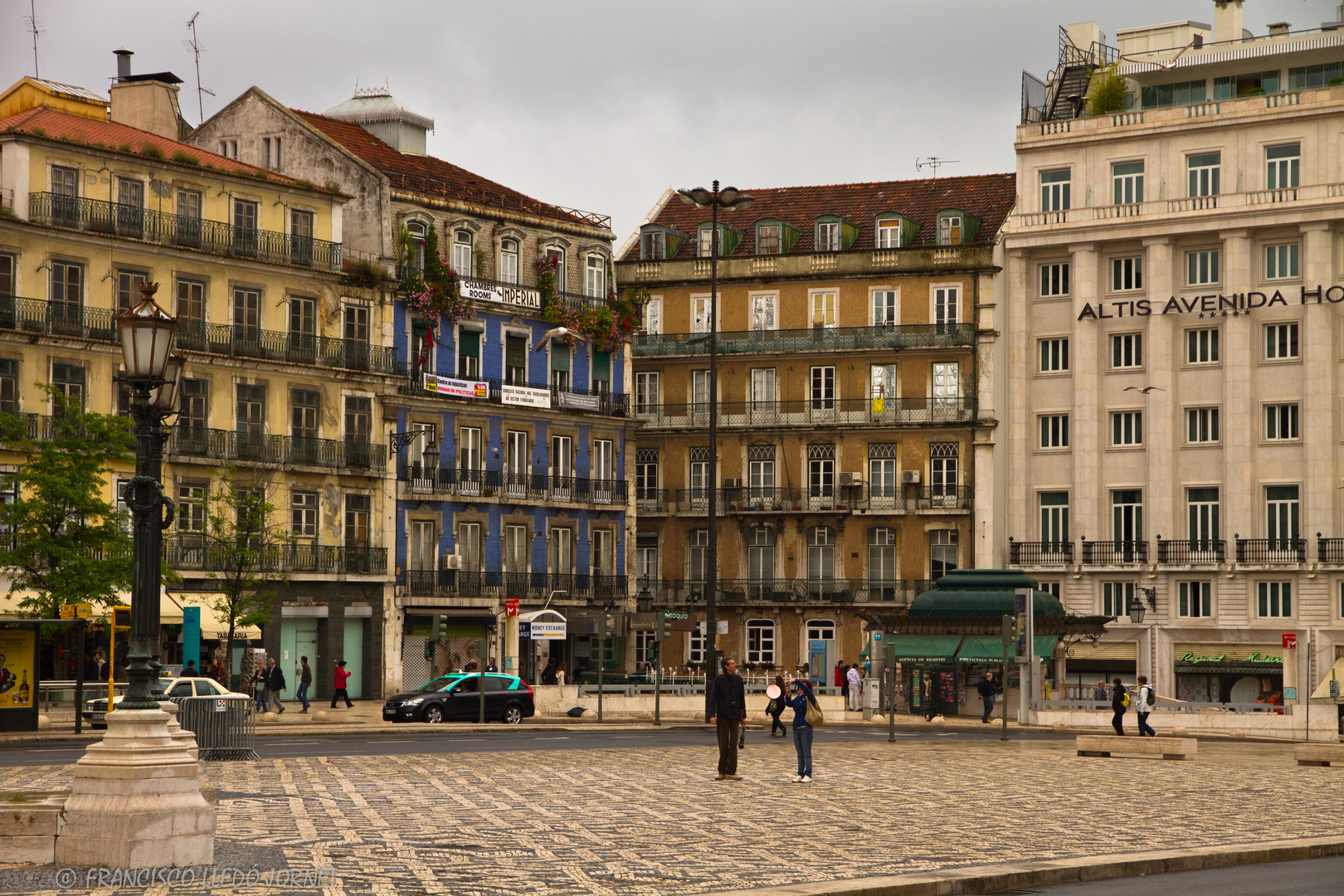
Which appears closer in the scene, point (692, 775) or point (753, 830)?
point (753, 830)

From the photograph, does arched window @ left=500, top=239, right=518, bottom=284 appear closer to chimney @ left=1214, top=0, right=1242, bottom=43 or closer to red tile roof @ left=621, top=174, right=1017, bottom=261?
red tile roof @ left=621, top=174, right=1017, bottom=261

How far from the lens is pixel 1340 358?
2350 inches

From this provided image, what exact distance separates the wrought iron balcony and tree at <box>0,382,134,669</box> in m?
34.0

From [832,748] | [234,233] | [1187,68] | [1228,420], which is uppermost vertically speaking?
[1187,68]

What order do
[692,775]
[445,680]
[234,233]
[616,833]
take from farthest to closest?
[234,233]
[445,680]
[692,775]
[616,833]

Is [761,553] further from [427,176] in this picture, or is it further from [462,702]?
[462,702]

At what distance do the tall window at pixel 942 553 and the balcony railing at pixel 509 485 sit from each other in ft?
35.7

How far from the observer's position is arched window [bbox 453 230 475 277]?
193ft

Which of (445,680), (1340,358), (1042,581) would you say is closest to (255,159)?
(445,680)

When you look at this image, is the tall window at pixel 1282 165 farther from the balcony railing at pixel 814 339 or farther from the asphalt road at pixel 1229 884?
the asphalt road at pixel 1229 884

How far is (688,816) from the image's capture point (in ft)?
61.2

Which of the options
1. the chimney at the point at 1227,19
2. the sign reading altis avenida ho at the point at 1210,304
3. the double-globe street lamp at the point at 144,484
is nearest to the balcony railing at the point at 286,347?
the sign reading altis avenida ho at the point at 1210,304

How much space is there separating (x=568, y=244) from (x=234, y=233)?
13418 millimetres

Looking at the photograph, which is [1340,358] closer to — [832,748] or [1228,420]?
[1228,420]
